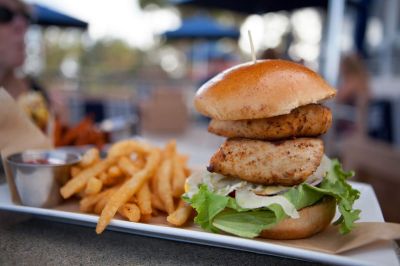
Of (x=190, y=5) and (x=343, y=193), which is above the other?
(x=190, y=5)

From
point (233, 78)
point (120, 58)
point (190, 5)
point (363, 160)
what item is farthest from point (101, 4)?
point (120, 58)

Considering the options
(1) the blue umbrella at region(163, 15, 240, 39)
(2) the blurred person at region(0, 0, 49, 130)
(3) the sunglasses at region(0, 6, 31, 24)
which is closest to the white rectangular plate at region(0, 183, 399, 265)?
(2) the blurred person at region(0, 0, 49, 130)

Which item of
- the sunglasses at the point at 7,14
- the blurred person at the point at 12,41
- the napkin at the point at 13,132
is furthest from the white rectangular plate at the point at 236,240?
the sunglasses at the point at 7,14

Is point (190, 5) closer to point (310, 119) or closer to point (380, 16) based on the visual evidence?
point (310, 119)

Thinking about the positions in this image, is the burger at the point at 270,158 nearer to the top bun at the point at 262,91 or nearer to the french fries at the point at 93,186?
the top bun at the point at 262,91

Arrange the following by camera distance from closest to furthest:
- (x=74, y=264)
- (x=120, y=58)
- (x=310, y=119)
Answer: (x=74, y=264), (x=310, y=119), (x=120, y=58)

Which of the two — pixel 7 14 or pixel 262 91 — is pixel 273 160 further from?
pixel 7 14

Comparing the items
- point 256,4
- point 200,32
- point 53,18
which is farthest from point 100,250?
point 200,32
